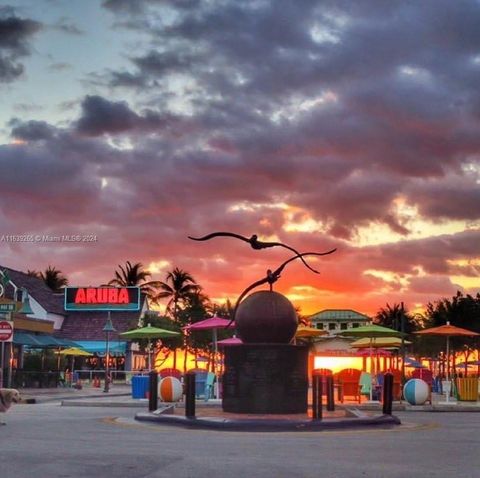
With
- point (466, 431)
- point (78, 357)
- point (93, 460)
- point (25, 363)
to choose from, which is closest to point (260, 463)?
point (93, 460)

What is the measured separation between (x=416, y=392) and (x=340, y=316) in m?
121

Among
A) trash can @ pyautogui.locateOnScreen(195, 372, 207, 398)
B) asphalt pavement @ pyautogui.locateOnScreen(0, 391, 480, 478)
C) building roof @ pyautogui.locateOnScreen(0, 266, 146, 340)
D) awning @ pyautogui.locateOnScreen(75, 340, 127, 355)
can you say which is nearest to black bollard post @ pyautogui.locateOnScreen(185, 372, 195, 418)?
asphalt pavement @ pyautogui.locateOnScreen(0, 391, 480, 478)

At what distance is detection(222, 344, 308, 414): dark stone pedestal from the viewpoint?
62.8 ft

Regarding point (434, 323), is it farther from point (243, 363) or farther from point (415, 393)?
point (243, 363)

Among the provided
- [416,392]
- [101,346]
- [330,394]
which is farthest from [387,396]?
[101,346]

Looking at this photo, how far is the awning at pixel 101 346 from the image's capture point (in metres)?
64.9

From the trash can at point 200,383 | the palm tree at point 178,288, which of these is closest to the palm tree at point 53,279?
the palm tree at point 178,288

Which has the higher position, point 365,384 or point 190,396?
point 190,396

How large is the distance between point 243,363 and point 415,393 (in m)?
9.19

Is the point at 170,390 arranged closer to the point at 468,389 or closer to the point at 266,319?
the point at 266,319

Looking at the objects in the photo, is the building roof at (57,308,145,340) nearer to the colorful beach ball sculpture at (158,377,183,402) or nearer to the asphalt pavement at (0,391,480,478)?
the colorful beach ball sculpture at (158,377,183,402)

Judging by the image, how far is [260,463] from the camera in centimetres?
1120

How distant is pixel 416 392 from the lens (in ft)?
87.2

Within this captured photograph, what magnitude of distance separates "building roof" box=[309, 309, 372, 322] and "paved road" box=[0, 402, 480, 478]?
422 feet
